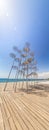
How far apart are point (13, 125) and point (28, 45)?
1115cm

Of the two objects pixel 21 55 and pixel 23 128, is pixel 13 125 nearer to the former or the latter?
pixel 23 128

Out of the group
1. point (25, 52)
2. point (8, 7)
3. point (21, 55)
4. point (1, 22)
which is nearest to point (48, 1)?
point (8, 7)

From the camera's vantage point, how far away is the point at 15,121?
2.90 metres

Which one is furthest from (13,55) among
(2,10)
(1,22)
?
(2,10)

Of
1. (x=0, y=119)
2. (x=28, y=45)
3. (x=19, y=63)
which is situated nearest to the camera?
(x=0, y=119)

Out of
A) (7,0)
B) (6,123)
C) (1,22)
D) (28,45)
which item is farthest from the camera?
(28,45)

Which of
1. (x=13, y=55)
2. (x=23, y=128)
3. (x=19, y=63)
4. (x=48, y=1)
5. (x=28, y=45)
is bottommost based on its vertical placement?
(x=23, y=128)

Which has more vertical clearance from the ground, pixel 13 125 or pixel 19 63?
pixel 19 63

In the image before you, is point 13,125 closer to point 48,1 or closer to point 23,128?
point 23,128

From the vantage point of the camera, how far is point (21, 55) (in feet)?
42.8

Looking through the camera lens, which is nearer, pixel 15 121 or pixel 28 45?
pixel 15 121

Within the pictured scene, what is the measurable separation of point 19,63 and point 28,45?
384 cm

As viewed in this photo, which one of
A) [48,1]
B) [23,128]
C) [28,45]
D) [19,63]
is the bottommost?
[23,128]

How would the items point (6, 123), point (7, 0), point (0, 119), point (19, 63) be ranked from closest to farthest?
point (6, 123)
point (0, 119)
point (7, 0)
point (19, 63)
